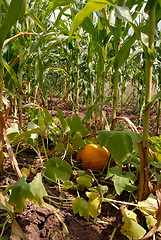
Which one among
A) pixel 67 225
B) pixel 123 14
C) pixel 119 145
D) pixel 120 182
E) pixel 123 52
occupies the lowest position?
pixel 67 225

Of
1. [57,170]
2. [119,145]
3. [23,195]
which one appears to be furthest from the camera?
[57,170]

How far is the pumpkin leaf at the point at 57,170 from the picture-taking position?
92 cm

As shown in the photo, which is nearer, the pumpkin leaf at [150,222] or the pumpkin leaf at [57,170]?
the pumpkin leaf at [150,222]

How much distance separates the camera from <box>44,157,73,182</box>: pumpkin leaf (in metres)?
0.92

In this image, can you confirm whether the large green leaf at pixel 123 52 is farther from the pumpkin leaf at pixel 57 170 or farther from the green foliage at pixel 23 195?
the green foliage at pixel 23 195

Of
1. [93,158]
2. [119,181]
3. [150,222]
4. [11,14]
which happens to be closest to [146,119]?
[119,181]

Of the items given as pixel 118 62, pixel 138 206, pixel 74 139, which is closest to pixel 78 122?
pixel 74 139

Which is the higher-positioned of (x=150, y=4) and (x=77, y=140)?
(x=150, y=4)

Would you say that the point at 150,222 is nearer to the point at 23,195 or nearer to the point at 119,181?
the point at 119,181

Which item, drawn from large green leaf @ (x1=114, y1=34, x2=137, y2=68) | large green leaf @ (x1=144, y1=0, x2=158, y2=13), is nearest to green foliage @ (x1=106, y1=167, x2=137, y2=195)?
large green leaf @ (x1=114, y1=34, x2=137, y2=68)

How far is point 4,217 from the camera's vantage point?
814 mm

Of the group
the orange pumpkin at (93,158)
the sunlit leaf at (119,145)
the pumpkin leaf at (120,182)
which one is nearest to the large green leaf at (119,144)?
the sunlit leaf at (119,145)

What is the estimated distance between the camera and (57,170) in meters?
0.94

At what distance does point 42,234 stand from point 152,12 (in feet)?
3.18
